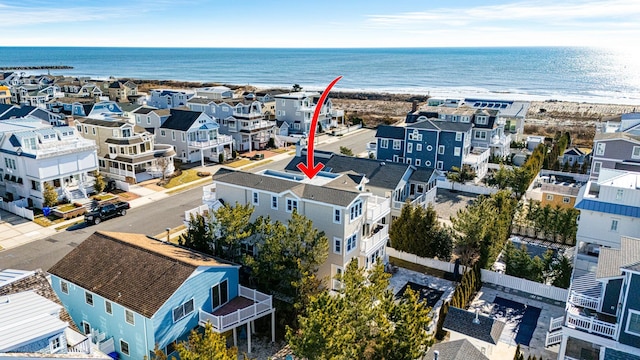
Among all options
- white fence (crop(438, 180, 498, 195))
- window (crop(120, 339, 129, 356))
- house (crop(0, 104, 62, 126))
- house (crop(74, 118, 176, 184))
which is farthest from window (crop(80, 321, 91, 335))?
house (crop(0, 104, 62, 126))

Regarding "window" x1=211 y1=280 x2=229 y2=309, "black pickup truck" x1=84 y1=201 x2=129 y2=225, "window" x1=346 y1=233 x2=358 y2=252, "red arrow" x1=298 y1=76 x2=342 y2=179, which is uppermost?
"red arrow" x1=298 y1=76 x2=342 y2=179

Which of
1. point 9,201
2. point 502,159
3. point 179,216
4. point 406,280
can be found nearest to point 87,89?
point 9,201

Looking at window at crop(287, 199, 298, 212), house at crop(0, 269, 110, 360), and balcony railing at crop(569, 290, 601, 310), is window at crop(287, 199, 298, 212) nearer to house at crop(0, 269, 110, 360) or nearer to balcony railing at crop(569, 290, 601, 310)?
house at crop(0, 269, 110, 360)

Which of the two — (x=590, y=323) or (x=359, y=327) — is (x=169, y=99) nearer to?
(x=359, y=327)

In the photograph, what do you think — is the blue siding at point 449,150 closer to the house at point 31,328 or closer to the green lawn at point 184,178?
the green lawn at point 184,178

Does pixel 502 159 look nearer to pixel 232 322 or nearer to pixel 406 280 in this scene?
pixel 406 280

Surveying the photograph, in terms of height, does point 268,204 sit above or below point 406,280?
above

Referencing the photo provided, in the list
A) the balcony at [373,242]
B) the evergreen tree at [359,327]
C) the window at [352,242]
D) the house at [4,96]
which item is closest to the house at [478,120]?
the balcony at [373,242]
